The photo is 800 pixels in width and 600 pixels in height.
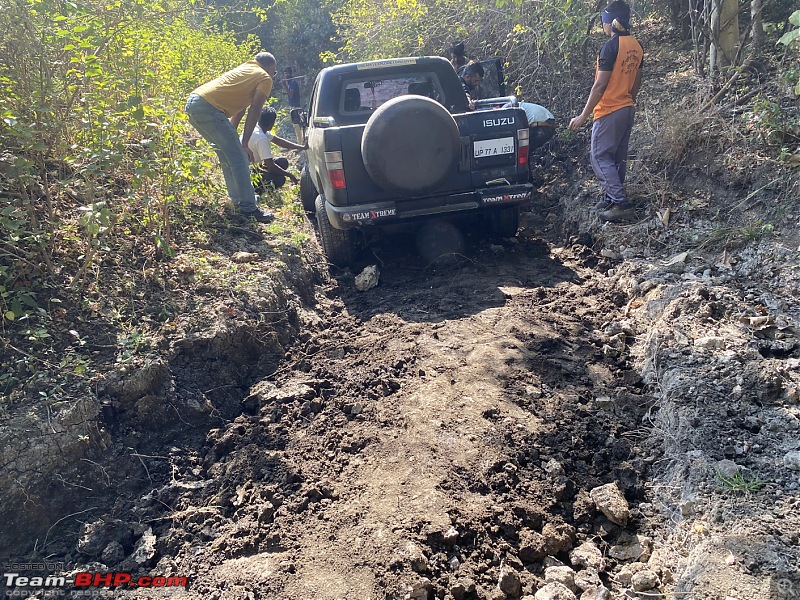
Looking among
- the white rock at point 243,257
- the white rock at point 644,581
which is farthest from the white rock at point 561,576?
the white rock at point 243,257

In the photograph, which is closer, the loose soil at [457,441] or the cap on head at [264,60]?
the loose soil at [457,441]

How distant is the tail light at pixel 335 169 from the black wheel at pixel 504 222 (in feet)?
5.25

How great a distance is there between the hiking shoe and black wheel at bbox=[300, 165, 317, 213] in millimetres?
3442

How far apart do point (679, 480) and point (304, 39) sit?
20813 millimetres

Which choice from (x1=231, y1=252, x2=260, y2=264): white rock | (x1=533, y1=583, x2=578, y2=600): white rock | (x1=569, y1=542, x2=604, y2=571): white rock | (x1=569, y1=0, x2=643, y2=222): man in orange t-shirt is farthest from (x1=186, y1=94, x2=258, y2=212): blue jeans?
(x1=533, y1=583, x2=578, y2=600): white rock

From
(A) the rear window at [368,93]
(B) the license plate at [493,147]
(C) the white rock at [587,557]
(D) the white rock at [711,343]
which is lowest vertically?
(C) the white rock at [587,557]

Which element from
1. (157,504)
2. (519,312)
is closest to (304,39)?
(519,312)

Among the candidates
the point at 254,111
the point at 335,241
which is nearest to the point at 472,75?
the point at 254,111

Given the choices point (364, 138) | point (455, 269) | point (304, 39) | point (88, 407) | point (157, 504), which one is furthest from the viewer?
point (304, 39)

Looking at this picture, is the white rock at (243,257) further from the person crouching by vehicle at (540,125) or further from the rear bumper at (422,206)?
the person crouching by vehicle at (540,125)

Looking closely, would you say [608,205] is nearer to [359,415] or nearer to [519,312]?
[519,312]

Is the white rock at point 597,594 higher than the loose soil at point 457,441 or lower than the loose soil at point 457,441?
lower

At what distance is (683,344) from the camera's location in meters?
3.51

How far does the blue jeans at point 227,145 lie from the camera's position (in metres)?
5.86
